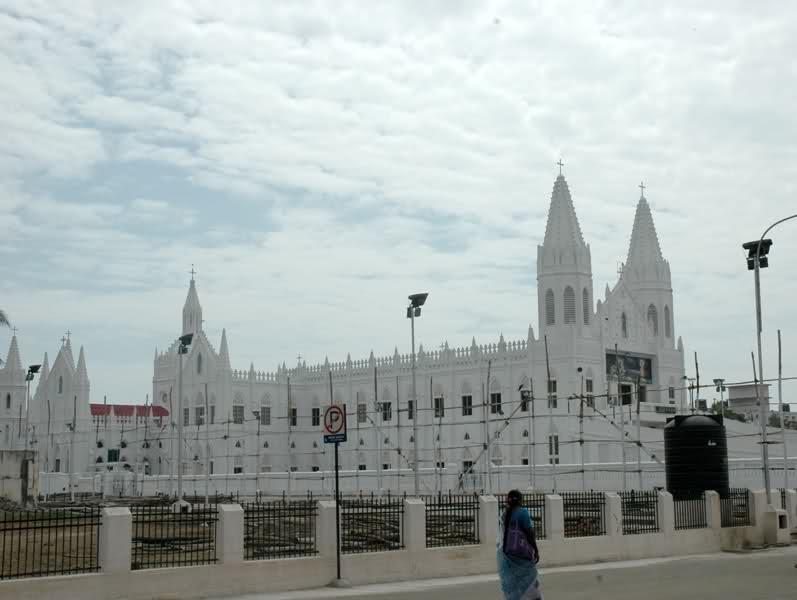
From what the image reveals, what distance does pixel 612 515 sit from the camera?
2173 centimetres

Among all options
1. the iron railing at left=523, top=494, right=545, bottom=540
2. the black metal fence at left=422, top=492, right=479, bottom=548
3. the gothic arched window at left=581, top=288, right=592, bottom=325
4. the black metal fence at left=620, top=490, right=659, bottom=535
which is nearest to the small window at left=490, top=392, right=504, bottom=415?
the gothic arched window at left=581, top=288, right=592, bottom=325

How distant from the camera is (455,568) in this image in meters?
19.2

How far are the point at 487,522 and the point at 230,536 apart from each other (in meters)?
5.41

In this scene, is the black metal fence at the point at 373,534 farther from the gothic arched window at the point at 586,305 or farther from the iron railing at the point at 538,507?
the gothic arched window at the point at 586,305

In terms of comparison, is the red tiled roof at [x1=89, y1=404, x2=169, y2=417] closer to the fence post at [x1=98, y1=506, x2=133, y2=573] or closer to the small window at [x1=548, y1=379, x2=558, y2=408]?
the small window at [x1=548, y1=379, x2=558, y2=408]

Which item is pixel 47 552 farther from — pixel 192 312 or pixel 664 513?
pixel 192 312

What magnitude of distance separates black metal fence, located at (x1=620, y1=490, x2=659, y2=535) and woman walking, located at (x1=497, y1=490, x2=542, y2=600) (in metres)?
10.7

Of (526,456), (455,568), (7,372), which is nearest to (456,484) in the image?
(526,456)

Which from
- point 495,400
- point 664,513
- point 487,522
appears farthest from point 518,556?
point 495,400

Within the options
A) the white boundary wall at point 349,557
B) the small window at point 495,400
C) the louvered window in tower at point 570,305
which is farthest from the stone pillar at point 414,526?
the small window at point 495,400

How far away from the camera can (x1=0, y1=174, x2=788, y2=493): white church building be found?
60.0m

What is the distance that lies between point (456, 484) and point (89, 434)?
40654 mm

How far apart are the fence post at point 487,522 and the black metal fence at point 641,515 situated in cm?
406

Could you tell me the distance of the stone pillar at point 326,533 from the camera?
17.6 metres
